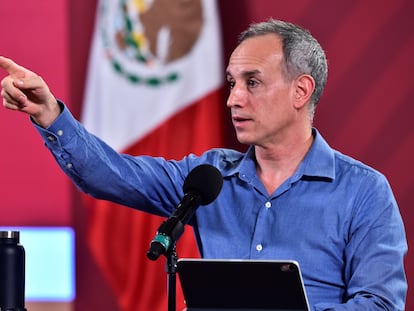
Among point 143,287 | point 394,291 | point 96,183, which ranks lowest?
point 143,287

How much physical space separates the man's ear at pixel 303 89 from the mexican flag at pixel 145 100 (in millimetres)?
1512

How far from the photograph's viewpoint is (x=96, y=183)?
2191 millimetres

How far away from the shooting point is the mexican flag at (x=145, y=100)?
12.6ft

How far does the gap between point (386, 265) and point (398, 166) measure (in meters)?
1.93

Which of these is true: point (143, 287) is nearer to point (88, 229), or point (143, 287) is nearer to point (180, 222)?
point (88, 229)

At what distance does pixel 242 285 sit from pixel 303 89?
0.84 metres

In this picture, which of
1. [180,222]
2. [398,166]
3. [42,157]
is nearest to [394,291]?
[180,222]

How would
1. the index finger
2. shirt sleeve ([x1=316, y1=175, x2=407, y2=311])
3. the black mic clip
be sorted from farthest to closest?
shirt sleeve ([x1=316, y1=175, x2=407, y2=311]) → the index finger → the black mic clip

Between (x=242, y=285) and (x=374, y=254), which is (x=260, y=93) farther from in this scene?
(x=242, y=285)

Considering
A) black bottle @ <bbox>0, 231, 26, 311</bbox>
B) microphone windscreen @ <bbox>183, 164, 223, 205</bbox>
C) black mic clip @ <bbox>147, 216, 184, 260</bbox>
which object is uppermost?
microphone windscreen @ <bbox>183, 164, 223, 205</bbox>

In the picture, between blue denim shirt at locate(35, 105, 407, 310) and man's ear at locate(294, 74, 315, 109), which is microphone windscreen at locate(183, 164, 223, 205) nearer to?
blue denim shirt at locate(35, 105, 407, 310)

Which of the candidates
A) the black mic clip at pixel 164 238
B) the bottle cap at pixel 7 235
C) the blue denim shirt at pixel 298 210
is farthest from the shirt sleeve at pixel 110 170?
the black mic clip at pixel 164 238

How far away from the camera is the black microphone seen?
1.63m

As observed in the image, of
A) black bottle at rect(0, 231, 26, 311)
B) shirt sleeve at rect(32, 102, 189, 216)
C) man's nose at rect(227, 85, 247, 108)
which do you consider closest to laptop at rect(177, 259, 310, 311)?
black bottle at rect(0, 231, 26, 311)
